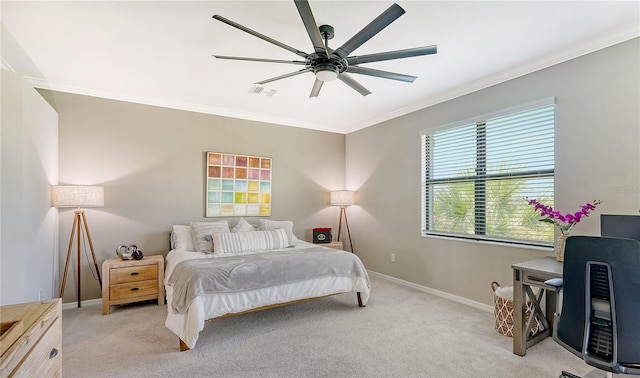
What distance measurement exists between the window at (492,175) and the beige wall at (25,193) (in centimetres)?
444

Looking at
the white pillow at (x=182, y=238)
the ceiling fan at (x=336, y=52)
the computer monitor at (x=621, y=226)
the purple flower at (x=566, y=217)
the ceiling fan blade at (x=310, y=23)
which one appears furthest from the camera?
the white pillow at (x=182, y=238)

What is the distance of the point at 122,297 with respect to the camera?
3.51 meters

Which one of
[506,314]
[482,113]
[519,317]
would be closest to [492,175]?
[482,113]

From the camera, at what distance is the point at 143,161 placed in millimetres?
4160

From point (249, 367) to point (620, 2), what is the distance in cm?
386

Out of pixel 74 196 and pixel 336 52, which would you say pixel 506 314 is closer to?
pixel 336 52

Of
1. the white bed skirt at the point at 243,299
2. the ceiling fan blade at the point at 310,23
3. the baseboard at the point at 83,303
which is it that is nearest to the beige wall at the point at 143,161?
the baseboard at the point at 83,303

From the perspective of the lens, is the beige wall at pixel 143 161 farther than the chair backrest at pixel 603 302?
Yes

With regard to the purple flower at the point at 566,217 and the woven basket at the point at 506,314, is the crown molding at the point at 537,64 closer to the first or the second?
the purple flower at the point at 566,217

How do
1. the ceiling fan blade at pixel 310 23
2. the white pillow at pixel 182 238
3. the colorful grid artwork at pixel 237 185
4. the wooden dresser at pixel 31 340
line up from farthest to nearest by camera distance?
the colorful grid artwork at pixel 237 185, the white pillow at pixel 182 238, the ceiling fan blade at pixel 310 23, the wooden dresser at pixel 31 340

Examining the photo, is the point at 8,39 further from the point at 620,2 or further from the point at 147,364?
the point at 620,2

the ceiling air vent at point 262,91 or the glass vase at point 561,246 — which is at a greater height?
the ceiling air vent at point 262,91

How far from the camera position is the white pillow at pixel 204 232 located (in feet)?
12.7

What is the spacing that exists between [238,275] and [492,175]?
10.00ft
